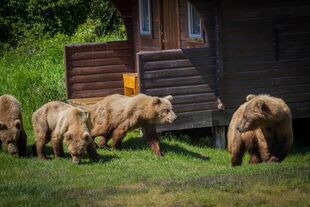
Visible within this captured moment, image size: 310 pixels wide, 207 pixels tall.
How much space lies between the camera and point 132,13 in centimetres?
2380

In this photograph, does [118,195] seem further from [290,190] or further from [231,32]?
[231,32]

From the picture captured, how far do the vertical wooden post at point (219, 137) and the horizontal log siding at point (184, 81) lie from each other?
0.49 m

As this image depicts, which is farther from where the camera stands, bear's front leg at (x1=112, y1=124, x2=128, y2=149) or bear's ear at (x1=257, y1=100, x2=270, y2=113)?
bear's front leg at (x1=112, y1=124, x2=128, y2=149)

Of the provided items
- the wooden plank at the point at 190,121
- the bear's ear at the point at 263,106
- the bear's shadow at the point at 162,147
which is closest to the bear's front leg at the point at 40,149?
the bear's shadow at the point at 162,147

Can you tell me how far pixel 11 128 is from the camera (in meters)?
16.4

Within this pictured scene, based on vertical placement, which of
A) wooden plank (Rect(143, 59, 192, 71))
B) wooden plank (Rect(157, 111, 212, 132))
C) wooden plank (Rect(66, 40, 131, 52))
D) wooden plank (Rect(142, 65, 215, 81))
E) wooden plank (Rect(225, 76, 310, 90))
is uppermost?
wooden plank (Rect(66, 40, 131, 52))

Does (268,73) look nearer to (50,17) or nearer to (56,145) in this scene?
(56,145)

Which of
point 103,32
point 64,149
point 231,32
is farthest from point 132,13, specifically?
point 103,32

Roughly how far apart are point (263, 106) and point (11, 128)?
4.96m

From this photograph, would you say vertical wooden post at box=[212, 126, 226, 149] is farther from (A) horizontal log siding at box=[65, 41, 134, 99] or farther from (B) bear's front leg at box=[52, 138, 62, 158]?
(B) bear's front leg at box=[52, 138, 62, 158]

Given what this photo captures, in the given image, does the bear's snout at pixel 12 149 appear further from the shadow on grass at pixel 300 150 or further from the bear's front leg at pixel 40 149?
the shadow on grass at pixel 300 150

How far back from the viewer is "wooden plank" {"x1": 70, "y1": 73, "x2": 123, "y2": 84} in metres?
22.0

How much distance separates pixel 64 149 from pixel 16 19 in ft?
65.1

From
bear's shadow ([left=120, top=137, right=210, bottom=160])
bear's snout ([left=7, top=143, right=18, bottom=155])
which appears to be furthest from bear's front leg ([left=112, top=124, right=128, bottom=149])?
bear's snout ([left=7, top=143, right=18, bottom=155])
